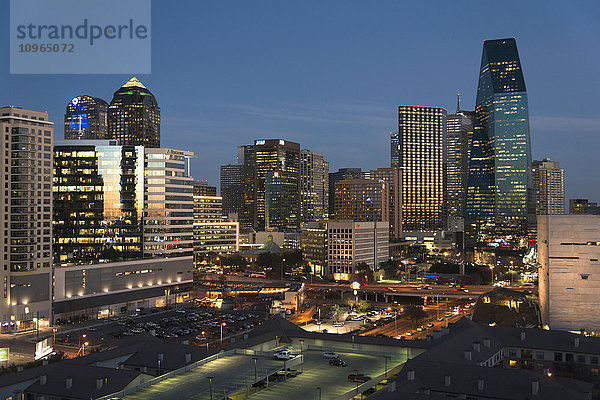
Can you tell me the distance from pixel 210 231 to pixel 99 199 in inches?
2990

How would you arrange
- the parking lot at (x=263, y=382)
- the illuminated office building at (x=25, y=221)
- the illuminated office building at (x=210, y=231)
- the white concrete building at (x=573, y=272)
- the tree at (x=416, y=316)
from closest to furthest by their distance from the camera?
1. the parking lot at (x=263, y=382)
2. the white concrete building at (x=573, y=272)
3. the illuminated office building at (x=25, y=221)
4. the tree at (x=416, y=316)
5. the illuminated office building at (x=210, y=231)

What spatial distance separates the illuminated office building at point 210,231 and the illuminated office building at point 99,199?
65.9 meters

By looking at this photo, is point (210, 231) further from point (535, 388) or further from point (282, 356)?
point (535, 388)

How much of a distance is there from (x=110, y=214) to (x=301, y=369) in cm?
8013

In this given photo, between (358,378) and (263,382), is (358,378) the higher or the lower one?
the higher one

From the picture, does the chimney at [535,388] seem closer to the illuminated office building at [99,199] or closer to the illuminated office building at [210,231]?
the illuminated office building at [99,199]

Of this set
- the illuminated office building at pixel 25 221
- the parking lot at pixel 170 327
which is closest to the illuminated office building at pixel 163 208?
the parking lot at pixel 170 327

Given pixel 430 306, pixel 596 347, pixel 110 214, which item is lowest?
pixel 430 306

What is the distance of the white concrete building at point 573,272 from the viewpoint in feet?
263

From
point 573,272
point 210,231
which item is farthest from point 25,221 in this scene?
point 210,231

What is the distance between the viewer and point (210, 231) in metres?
186

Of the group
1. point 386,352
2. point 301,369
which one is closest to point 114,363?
point 301,369

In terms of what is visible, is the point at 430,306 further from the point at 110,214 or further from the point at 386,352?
the point at 386,352

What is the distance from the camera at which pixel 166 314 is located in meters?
95.4
